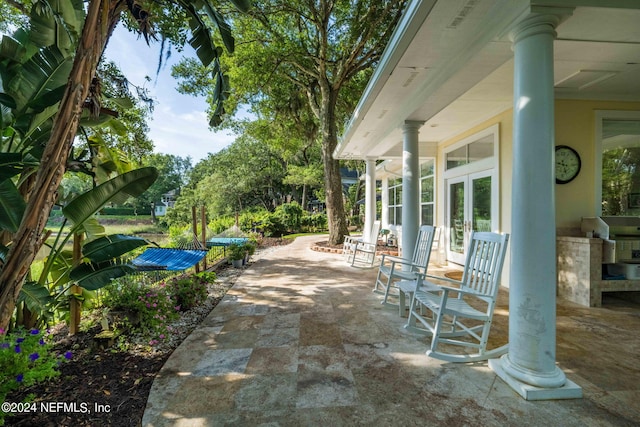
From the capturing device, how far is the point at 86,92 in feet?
6.31

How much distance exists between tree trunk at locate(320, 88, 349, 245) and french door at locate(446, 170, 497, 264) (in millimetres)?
3611

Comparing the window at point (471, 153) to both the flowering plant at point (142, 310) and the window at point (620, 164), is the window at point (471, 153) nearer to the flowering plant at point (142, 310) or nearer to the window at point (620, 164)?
the window at point (620, 164)

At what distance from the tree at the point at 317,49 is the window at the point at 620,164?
5597 millimetres

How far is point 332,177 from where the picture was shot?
388 inches

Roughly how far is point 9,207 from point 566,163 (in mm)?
6410

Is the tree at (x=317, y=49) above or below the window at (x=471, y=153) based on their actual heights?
above

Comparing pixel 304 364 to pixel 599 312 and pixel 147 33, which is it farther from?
pixel 599 312

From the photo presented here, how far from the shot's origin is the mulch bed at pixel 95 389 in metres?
1.90

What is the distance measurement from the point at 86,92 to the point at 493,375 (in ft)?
11.7

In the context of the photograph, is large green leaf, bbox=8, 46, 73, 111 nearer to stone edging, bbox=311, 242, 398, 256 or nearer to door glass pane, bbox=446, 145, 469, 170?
door glass pane, bbox=446, 145, 469, 170

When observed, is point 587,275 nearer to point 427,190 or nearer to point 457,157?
point 457,157

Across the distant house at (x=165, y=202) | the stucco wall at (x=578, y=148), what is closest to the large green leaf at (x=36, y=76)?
the stucco wall at (x=578, y=148)

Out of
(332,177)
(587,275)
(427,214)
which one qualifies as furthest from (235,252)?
(587,275)

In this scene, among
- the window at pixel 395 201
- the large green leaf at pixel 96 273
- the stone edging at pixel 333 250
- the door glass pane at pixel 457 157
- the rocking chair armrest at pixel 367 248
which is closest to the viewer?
the large green leaf at pixel 96 273
